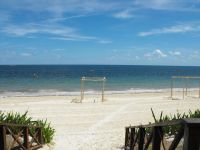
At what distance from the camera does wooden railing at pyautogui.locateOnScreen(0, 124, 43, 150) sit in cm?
767

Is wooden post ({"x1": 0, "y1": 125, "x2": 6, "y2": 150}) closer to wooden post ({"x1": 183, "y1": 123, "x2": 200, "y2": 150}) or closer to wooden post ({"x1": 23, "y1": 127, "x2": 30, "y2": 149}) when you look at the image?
wooden post ({"x1": 23, "y1": 127, "x2": 30, "y2": 149})

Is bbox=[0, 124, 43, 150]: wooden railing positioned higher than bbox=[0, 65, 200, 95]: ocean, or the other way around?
bbox=[0, 65, 200, 95]: ocean

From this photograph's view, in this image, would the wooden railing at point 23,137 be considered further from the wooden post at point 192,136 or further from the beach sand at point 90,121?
the wooden post at point 192,136

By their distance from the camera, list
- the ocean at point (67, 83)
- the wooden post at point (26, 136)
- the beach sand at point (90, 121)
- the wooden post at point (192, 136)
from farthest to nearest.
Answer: the ocean at point (67, 83) < the beach sand at point (90, 121) < the wooden post at point (26, 136) < the wooden post at point (192, 136)

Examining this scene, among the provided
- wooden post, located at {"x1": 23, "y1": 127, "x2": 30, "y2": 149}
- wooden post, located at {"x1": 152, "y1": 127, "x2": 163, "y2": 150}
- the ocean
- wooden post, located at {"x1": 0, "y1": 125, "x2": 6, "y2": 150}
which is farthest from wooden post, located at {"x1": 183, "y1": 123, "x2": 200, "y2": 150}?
the ocean

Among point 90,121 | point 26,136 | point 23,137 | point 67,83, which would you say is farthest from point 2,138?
point 67,83

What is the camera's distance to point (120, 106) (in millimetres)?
23734

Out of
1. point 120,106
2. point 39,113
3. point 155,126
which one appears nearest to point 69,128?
point 39,113

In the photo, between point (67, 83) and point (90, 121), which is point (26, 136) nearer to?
point (90, 121)

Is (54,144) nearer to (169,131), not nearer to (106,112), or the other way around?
(169,131)

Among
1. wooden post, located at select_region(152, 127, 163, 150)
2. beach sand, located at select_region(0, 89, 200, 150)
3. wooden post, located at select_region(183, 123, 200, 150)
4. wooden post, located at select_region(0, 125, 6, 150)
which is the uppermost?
wooden post, located at select_region(183, 123, 200, 150)

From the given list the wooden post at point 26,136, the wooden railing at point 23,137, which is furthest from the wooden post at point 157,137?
the wooden post at point 26,136

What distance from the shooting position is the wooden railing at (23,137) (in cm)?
767

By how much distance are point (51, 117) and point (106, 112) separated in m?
3.42
